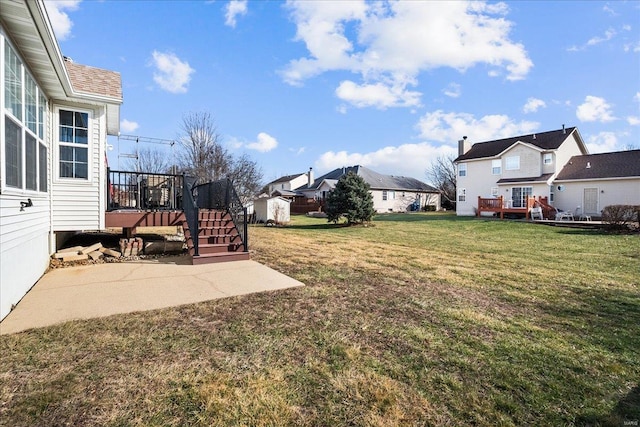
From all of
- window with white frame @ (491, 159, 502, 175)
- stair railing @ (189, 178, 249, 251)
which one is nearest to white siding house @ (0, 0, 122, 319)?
stair railing @ (189, 178, 249, 251)

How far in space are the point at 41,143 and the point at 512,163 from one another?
28.7 meters

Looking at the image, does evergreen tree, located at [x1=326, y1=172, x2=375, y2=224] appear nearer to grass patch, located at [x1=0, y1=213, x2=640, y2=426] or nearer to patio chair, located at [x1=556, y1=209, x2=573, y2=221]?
patio chair, located at [x1=556, y1=209, x2=573, y2=221]

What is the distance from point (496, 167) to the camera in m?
26.6

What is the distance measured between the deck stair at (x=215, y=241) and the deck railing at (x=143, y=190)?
1662mm

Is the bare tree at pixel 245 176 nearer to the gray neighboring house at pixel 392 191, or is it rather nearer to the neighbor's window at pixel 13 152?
the gray neighboring house at pixel 392 191

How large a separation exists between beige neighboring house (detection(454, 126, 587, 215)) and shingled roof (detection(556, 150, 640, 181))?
62cm

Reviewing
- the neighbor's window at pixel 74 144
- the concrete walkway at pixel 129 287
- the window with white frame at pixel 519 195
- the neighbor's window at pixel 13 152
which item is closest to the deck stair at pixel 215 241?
the concrete walkway at pixel 129 287

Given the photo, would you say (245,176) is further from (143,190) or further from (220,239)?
(220,239)

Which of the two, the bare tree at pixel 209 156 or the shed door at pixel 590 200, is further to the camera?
the bare tree at pixel 209 156

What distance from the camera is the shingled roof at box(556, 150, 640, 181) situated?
20.7 m

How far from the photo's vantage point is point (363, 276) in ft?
21.1

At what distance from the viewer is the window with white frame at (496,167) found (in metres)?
26.4

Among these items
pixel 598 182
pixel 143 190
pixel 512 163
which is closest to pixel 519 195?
pixel 512 163

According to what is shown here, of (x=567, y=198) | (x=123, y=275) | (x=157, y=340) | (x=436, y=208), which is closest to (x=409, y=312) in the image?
(x=157, y=340)
